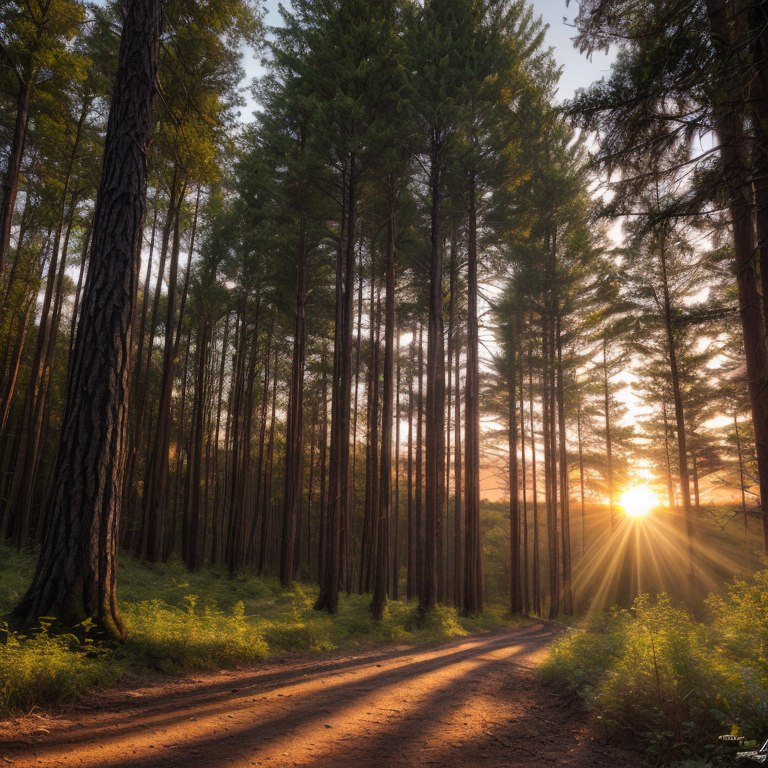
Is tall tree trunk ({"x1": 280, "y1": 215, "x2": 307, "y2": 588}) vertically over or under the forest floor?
over

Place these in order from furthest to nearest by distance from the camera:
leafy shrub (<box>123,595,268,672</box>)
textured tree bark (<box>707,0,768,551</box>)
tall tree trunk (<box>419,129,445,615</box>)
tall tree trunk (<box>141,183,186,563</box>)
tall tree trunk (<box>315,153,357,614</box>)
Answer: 1. tall tree trunk (<box>141,183,186,563</box>)
2. tall tree trunk (<box>419,129,445,615</box>)
3. tall tree trunk (<box>315,153,357,614</box>)
4. leafy shrub (<box>123,595,268,672</box>)
5. textured tree bark (<box>707,0,768,551</box>)

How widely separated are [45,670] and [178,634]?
2151mm

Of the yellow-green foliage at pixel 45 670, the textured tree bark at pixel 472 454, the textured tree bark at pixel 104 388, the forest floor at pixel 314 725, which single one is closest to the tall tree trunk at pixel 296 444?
the textured tree bark at pixel 472 454

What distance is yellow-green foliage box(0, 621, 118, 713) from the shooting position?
153 inches

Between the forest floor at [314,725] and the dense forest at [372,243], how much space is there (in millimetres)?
1757

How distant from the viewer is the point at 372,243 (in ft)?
50.2

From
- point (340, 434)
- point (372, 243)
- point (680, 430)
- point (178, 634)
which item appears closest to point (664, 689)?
point (178, 634)

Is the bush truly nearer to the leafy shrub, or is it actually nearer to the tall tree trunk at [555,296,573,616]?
the leafy shrub

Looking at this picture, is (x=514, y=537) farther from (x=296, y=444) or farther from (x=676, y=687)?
(x=676, y=687)

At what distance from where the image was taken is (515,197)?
626 inches

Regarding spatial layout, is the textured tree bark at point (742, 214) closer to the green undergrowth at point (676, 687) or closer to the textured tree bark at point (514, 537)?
the green undergrowth at point (676, 687)

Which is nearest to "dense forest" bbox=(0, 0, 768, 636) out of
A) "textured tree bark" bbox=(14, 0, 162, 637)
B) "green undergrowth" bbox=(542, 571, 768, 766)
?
"textured tree bark" bbox=(14, 0, 162, 637)

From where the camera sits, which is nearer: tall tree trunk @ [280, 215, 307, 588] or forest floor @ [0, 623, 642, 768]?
forest floor @ [0, 623, 642, 768]

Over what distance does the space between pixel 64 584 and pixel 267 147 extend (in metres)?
13.8
